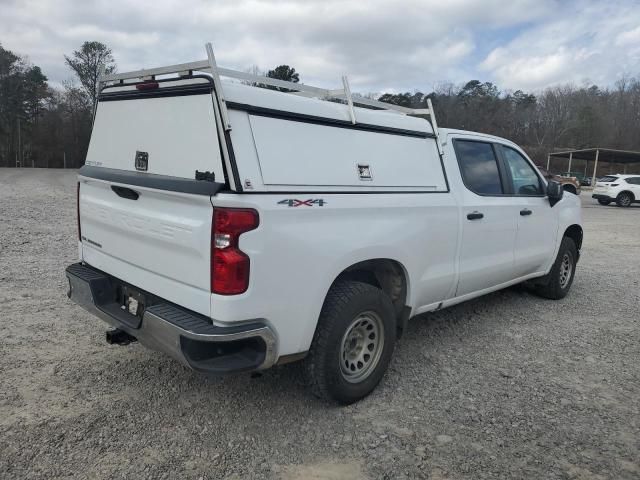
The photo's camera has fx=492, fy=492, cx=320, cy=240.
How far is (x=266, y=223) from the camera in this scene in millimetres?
2664

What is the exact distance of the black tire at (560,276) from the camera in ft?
19.5

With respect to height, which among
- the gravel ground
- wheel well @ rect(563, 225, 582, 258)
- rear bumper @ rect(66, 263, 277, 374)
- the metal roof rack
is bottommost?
the gravel ground

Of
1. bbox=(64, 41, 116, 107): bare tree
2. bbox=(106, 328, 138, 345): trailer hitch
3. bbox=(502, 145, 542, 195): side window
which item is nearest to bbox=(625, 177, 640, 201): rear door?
bbox=(502, 145, 542, 195): side window

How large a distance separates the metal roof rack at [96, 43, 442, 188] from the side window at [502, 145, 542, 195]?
1.33 metres

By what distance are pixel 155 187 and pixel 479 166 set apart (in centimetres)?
301

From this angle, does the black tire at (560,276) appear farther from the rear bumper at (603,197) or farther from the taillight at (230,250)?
the rear bumper at (603,197)

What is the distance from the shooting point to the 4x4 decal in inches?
109

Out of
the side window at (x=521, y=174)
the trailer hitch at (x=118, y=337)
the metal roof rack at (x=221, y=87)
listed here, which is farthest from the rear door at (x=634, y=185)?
the trailer hitch at (x=118, y=337)

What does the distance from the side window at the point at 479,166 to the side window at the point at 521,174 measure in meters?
0.30

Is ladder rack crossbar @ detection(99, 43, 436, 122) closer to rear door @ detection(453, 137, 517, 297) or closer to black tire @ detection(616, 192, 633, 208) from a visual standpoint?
rear door @ detection(453, 137, 517, 297)

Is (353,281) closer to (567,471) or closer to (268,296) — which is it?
(268,296)

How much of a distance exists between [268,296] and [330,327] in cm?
56

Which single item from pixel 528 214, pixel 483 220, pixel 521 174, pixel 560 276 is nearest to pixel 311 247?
pixel 483 220

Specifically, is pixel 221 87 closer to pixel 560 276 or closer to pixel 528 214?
pixel 528 214
